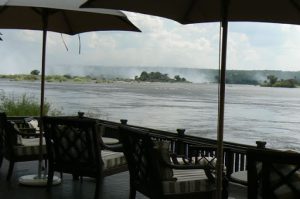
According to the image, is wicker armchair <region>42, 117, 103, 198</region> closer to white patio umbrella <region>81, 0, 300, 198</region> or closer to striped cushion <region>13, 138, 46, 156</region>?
striped cushion <region>13, 138, 46, 156</region>

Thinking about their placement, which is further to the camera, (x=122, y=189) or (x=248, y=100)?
(x=248, y=100)

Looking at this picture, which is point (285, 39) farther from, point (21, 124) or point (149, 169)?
point (149, 169)

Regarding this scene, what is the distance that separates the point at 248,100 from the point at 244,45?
2050 inches

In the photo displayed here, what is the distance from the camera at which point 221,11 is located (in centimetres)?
429

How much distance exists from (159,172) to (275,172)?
127 centimetres

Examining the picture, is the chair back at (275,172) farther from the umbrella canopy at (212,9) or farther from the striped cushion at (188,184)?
the umbrella canopy at (212,9)

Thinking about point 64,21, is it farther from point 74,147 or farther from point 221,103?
point 221,103

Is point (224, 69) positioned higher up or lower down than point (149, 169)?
higher up

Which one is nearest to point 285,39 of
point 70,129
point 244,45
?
point 244,45

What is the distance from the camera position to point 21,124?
8.38m

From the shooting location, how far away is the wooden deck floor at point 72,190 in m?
5.43

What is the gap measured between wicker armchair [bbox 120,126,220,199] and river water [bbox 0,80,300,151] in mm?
1691

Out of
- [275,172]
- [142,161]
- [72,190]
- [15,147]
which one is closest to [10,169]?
[15,147]

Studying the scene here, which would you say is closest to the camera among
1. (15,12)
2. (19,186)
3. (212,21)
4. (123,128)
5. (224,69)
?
(224,69)
